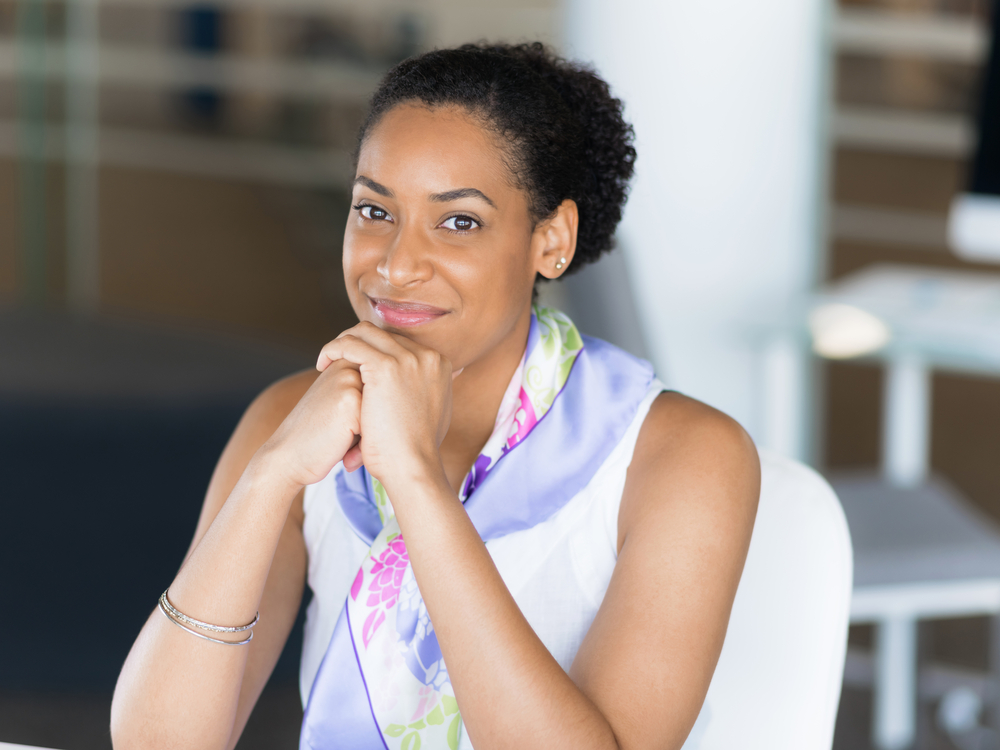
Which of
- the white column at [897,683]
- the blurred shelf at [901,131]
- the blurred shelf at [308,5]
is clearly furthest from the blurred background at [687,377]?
the blurred shelf at [308,5]

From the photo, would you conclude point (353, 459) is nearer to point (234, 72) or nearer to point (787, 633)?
point (787, 633)

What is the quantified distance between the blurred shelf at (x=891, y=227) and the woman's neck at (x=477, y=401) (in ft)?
16.8

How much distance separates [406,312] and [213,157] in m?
6.09

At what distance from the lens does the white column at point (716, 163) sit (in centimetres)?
254

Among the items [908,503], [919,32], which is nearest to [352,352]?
[908,503]

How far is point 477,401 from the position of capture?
4.44 feet

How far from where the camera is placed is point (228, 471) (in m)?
1.35

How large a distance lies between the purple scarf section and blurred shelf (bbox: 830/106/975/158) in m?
5.46

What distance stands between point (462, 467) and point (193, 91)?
20.4ft

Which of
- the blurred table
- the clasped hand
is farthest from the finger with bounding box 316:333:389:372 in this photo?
the blurred table

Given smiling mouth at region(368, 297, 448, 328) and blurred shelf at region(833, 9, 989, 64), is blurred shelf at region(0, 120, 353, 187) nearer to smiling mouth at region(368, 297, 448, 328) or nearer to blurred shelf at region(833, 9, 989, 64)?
blurred shelf at region(833, 9, 989, 64)

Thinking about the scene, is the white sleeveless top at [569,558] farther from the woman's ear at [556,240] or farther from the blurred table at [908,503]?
the blurred table at [908,503]

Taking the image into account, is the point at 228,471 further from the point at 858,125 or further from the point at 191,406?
the point at 858,125

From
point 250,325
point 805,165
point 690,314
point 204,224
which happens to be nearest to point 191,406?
point 690,314
